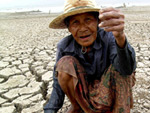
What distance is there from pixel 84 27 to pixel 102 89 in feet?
1.85

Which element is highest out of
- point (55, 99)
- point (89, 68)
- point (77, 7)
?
point (77, 7)

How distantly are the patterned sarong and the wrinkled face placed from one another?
225 mm

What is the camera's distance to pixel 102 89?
1.49m

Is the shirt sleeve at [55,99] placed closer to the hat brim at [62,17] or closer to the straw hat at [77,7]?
the hat brim at [62,17]

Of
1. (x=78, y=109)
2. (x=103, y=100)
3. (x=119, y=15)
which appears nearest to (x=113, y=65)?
(x=103, y=100)

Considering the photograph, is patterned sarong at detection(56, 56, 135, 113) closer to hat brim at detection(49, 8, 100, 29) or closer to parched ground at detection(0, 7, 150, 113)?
hat brim at detection(49, 8, 100, 29)

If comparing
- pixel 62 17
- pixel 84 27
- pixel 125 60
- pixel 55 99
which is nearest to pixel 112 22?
pixel 125 60

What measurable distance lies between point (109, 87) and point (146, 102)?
838mm

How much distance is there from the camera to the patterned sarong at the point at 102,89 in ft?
4.57

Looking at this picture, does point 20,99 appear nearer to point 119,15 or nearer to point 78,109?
point 78,109

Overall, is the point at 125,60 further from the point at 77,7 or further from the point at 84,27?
the point at 77,7

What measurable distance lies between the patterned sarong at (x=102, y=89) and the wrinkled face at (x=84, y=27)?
225mm

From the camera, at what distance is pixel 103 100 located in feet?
4.90

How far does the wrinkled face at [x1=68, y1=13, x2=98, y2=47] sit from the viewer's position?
1.46m
